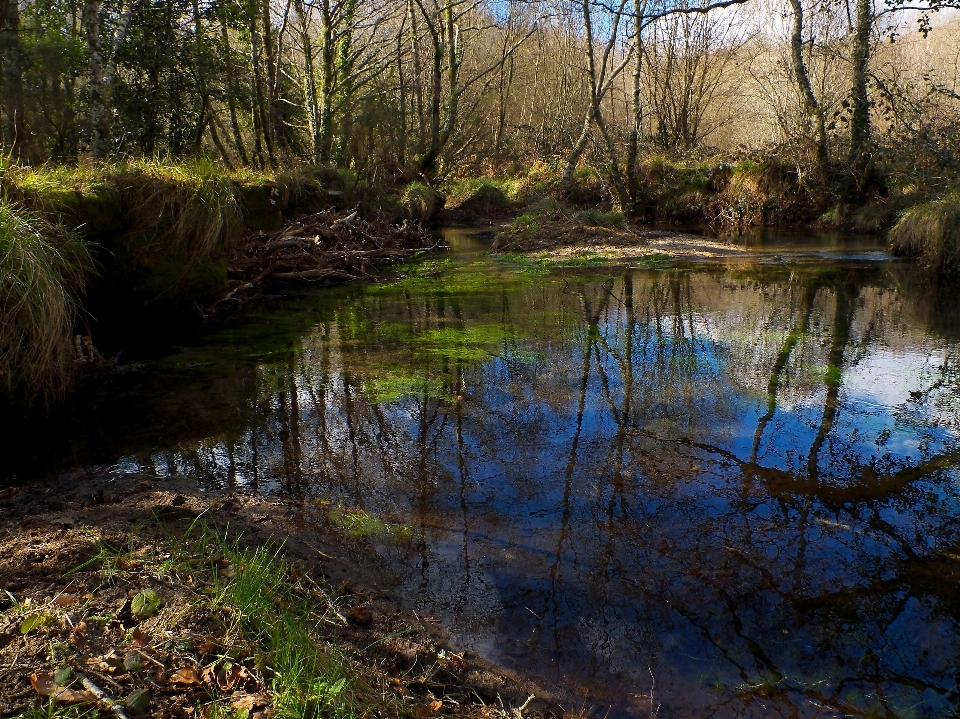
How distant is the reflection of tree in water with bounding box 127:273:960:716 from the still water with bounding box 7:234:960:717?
0.5 inches

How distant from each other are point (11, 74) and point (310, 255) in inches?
193

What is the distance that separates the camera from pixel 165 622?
227 centimetres

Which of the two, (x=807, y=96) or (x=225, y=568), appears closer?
(x=225, y=568)

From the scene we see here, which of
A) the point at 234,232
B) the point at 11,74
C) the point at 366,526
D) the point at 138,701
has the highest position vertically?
the point at 11,74

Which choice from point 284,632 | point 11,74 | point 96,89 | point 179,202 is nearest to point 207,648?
point 284,632

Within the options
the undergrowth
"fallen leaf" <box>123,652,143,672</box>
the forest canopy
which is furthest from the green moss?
the forest canopy

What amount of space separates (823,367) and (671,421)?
2013mm

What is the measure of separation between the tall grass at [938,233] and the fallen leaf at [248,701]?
37.4 ft

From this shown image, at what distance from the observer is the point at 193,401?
5.24 meters

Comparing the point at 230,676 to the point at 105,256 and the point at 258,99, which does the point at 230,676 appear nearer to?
the point at 105,256

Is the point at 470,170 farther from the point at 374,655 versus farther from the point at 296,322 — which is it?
the point at 374,655

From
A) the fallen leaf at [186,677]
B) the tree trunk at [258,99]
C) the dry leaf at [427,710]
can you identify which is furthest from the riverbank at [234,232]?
the dry leaf at [427,710]

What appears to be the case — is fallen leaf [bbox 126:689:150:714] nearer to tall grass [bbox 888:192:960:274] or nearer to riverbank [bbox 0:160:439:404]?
riverbank [bbox 0:160:439:404]

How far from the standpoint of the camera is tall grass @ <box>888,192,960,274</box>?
410 inches
